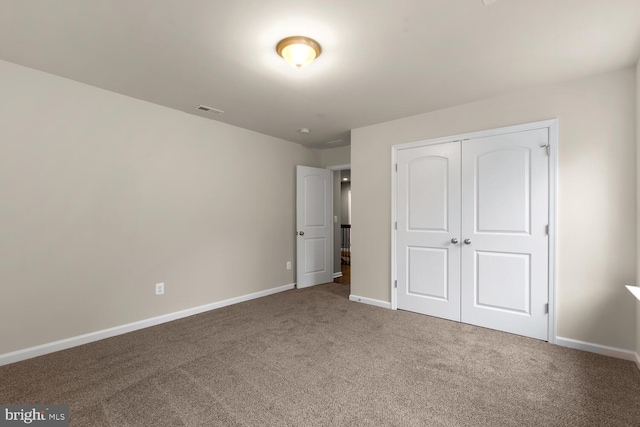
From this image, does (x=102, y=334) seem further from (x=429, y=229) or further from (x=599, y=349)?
(x=599, y=349)

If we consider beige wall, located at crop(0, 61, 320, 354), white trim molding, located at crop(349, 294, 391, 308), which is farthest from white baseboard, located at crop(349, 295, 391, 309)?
beige wall, located at crop(0, 61, 320, 354)

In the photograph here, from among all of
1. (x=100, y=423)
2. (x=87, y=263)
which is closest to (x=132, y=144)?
(x=87, y=263)

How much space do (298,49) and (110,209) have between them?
2441 mm

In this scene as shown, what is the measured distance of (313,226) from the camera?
17.1 ft

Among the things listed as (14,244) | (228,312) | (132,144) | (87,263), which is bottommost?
(228,312)

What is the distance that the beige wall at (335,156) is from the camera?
537 centimetres

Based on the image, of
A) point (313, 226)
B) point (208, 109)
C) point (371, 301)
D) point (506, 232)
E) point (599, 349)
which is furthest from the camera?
point (313, 226)

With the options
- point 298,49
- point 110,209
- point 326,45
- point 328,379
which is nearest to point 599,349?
point 328,379

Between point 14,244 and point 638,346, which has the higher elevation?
point 14,244

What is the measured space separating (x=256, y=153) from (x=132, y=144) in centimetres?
169

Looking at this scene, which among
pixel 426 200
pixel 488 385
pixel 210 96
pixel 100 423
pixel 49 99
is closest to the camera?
pixel 100 423

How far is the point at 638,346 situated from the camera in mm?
2469

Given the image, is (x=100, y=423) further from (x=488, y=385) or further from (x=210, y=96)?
(x=210, y=96)

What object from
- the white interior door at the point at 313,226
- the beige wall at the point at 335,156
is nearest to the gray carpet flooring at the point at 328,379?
the white interior door at the point at 313,226
